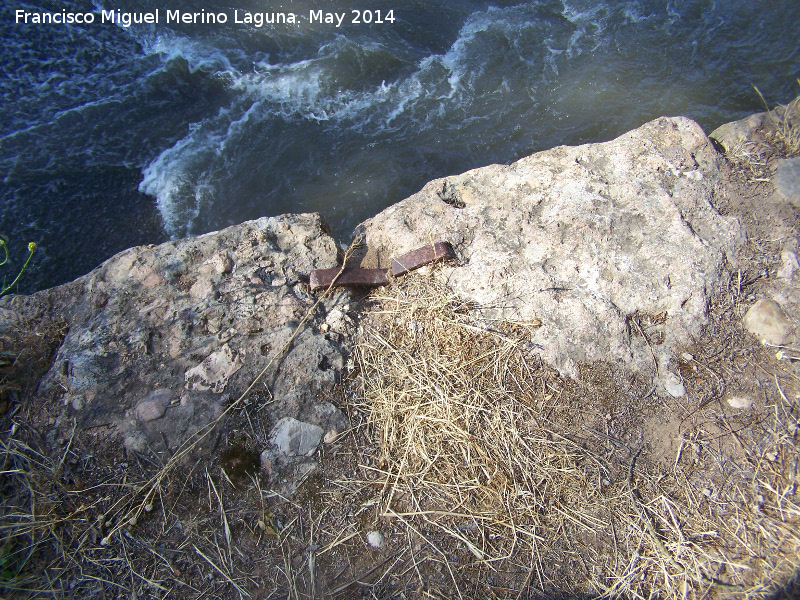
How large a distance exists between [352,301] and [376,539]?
1161mm

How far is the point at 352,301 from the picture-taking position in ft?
8.55

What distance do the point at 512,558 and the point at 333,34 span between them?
5.89 meters

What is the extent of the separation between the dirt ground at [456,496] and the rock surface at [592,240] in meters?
0.18

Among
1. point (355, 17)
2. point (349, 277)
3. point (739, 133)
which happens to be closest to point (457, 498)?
point (349, 277)

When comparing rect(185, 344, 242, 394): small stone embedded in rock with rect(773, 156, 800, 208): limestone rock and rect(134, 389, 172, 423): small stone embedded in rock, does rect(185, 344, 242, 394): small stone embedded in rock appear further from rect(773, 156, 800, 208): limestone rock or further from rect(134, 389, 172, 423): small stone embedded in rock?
rect(773, 156, 800, 208): limestone rock

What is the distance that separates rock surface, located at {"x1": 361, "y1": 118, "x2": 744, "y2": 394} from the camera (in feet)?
8.03

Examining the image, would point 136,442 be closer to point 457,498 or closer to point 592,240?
point 457,498

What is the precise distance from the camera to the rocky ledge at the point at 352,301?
7.31ft

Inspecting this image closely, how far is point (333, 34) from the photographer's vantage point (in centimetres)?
586

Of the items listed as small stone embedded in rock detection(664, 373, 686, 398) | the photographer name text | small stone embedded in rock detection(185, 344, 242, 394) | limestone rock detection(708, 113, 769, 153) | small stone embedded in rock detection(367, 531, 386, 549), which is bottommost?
small stone embedded in rock detection(367, 531, 386, 549)

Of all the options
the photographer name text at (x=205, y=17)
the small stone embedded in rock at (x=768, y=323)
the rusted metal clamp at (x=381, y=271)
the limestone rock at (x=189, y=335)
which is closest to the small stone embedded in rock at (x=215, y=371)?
the limestone rock at (x=189, y=335)

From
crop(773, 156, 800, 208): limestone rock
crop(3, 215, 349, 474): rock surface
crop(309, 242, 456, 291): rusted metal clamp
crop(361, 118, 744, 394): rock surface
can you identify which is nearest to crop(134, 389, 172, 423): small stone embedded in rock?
crop(3, 215, 349, 474): rock surface

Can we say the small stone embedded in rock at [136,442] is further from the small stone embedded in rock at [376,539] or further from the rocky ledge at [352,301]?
the small stone embedded in rock at [376,539]

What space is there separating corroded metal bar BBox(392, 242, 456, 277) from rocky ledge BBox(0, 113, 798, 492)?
9 centimetres
